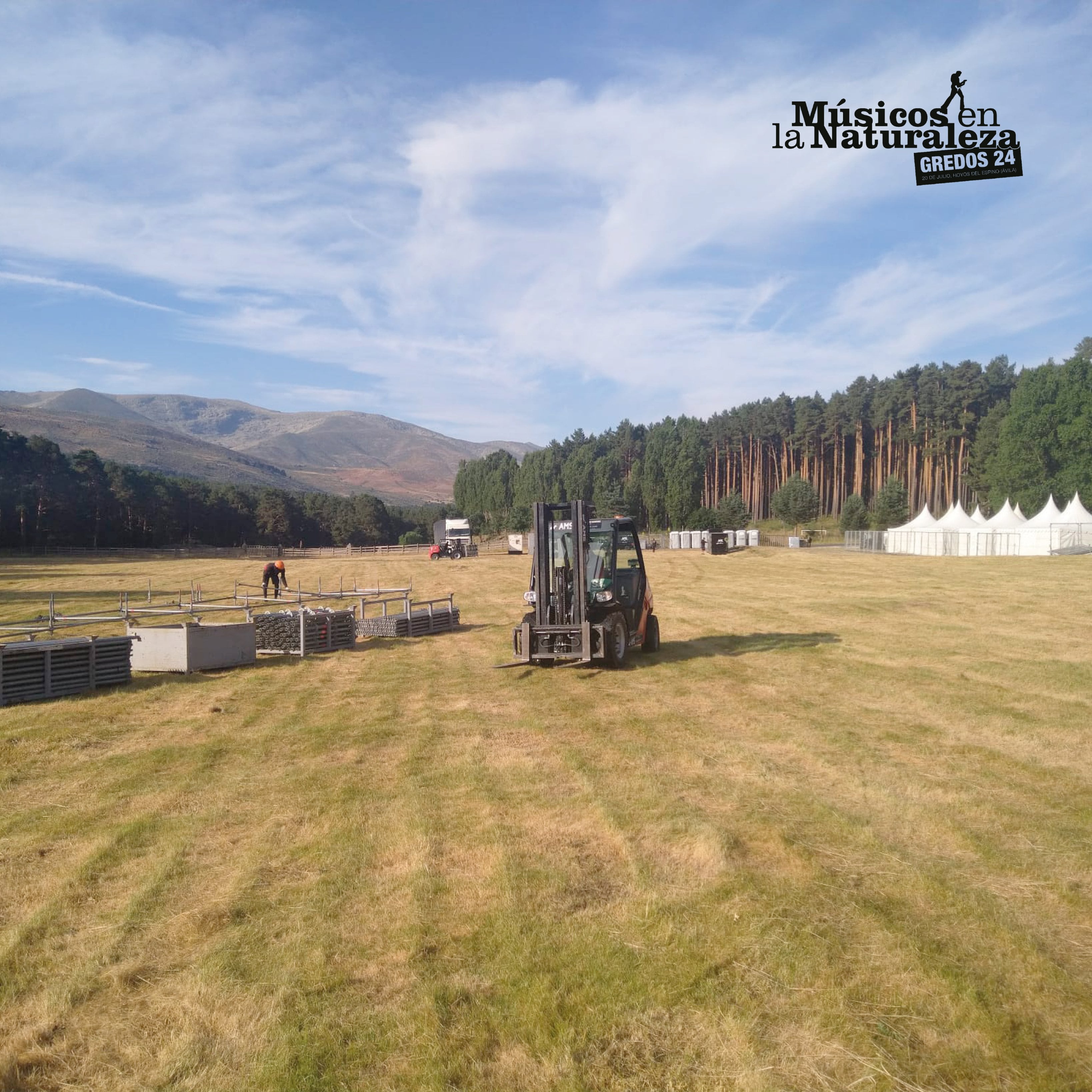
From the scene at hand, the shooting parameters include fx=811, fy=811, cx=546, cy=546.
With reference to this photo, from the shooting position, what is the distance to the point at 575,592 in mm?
13727

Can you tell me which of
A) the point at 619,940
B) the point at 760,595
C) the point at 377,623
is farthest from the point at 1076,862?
the point at 760,595

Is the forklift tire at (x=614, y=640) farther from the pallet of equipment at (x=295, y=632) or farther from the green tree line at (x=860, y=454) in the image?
the green tree line at (x=860, y=454)

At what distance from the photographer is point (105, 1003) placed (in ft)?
14.2

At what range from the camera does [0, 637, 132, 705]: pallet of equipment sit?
468 inches

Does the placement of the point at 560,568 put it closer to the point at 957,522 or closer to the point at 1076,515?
the point at 1076,515

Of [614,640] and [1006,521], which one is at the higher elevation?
[1006,521]

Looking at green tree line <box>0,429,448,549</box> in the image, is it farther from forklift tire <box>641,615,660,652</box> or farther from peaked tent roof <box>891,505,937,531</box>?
forklift tire <box>641,615,660,652</box>

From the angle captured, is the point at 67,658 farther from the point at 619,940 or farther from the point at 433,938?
the point at 619,940

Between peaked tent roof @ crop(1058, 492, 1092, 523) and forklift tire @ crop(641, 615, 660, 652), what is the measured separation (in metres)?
40.7

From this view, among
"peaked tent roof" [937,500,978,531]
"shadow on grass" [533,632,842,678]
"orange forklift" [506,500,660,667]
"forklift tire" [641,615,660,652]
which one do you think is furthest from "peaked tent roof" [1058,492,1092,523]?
"orange forklift" [506,500,660,667]

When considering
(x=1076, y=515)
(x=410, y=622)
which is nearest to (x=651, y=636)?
(x=410, y=622)

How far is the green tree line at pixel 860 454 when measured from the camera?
69.0 meters

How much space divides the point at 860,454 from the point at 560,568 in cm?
8833

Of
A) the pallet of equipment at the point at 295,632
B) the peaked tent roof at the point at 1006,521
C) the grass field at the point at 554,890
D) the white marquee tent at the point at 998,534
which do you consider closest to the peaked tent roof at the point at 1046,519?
the white marquee tent at the point at 998,534
